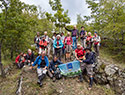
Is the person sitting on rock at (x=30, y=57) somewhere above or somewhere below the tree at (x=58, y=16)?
below

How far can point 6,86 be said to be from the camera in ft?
18.9

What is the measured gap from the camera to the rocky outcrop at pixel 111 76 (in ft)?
17.0

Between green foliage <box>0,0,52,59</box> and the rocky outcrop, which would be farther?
green foliage <box>0,0,52,59</box>

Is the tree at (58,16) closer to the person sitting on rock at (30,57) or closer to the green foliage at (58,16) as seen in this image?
the green foliage at (58,16)

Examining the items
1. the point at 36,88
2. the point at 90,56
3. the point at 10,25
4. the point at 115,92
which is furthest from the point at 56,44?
the point at 115,92

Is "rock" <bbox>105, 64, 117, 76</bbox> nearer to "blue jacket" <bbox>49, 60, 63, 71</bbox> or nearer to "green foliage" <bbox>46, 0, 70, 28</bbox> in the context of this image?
"blue jacket" <bbox>49, 60, 63, 71</bbox>

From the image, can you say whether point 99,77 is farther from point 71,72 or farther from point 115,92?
point 71,72

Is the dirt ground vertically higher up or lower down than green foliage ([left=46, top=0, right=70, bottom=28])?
lower down

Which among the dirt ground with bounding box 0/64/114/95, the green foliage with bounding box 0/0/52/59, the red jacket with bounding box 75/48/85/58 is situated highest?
the green foliage with bounding box 0/0/52/59

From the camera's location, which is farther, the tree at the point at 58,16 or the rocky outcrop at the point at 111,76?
the tree at the point at 58,16

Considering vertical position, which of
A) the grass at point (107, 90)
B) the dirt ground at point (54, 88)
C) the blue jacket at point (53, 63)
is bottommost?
the grass at point (107, 90)

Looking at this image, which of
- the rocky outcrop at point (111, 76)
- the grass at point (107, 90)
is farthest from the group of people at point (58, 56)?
the rocky outcrop at point (111, 76)

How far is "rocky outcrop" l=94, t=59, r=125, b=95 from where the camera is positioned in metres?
5.19

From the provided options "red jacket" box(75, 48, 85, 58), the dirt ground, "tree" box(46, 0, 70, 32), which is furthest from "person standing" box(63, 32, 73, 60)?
"tree" box(46, 0, 70, 32)
